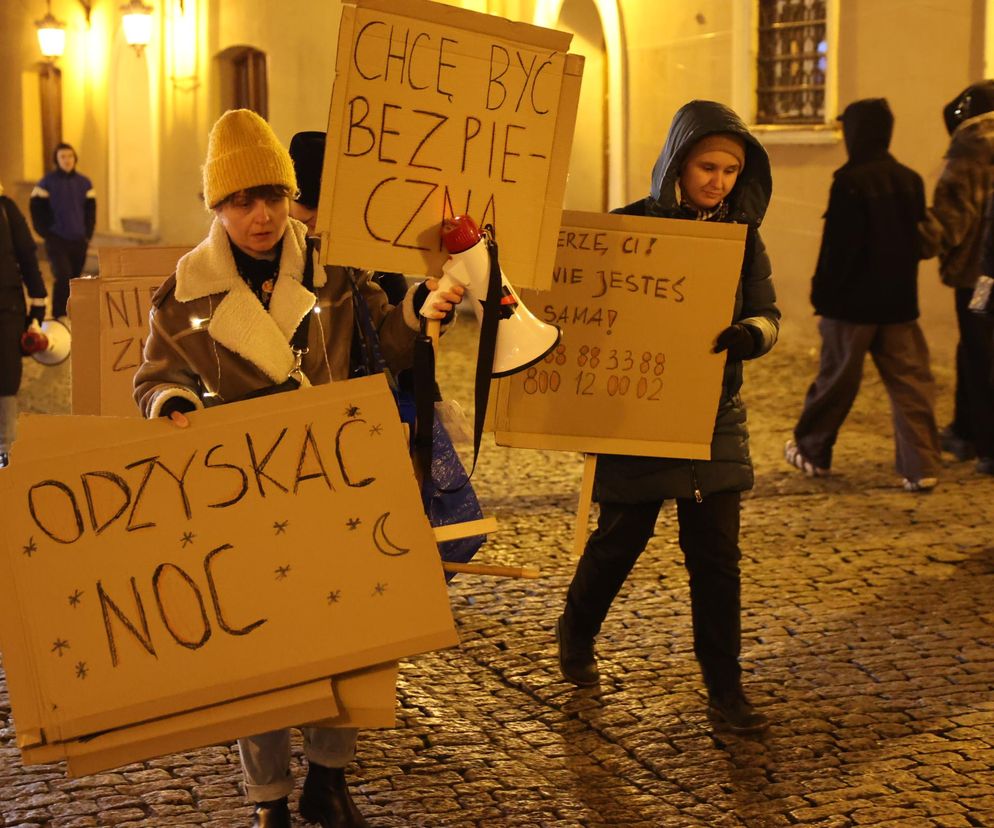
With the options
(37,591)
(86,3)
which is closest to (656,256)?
(37,591)

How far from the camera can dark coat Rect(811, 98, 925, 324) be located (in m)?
8.11

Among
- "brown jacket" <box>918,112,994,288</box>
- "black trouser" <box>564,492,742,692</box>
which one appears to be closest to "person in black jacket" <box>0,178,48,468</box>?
"brown jacket" <box>918,112,994,288</box>

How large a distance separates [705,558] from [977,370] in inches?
175

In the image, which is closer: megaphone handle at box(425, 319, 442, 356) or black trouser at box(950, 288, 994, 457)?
megaphone handle at box(425, 319, 442, 356)

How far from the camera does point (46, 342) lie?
354 inches

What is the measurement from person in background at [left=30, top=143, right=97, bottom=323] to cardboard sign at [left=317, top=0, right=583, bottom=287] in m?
14.7

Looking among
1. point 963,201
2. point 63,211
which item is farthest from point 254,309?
point 63,211

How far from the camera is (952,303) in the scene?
11.4 meters

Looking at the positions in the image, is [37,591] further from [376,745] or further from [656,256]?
[656,256]

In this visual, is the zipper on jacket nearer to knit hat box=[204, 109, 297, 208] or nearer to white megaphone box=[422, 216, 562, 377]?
white megaphone box=[422, 216, 562, 377]

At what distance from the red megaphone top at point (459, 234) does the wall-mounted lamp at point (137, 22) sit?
20.7m

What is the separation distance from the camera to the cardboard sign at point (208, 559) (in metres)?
3.29

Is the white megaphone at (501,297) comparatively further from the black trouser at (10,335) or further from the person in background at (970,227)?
the black trouser at (10,335)

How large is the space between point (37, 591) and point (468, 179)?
1349 mm
